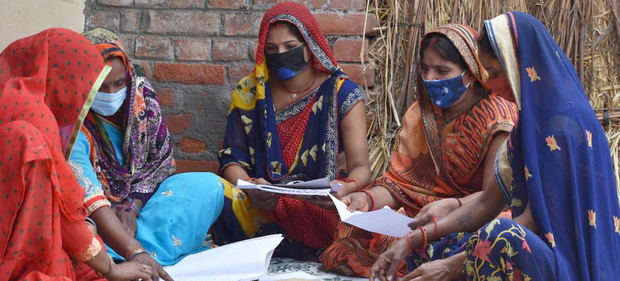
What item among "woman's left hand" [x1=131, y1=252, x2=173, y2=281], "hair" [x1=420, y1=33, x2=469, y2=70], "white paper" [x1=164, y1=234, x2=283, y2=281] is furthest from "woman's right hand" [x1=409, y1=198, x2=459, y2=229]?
"woman's left hand" [x1=131, y1=252, x2=173, y2=281]

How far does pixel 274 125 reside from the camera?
12.8ft

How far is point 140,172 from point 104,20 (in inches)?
48.1

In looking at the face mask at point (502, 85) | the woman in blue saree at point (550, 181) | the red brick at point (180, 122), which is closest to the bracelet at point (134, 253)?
the woman in blue saree at point (550, 181)

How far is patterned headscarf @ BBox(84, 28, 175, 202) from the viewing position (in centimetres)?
336

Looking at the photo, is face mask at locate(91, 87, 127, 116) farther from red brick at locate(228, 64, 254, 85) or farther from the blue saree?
the blue saree

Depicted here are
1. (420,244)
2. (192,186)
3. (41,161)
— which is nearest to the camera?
(41,161)

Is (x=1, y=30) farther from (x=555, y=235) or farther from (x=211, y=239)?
(x=555, y=235)

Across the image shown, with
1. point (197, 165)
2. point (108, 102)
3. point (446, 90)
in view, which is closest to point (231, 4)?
point (197, 165)

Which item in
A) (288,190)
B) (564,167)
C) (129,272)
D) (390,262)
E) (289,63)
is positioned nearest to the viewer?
(564,167)

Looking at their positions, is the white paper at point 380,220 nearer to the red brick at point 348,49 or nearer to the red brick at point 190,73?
the red brick at point 348,49

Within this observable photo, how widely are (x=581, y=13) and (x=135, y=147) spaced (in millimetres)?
2474

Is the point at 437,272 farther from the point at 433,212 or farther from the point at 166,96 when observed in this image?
the point at 166,96

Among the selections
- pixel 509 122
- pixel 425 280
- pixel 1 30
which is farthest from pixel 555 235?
pixel 1 30

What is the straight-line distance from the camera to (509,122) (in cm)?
334
